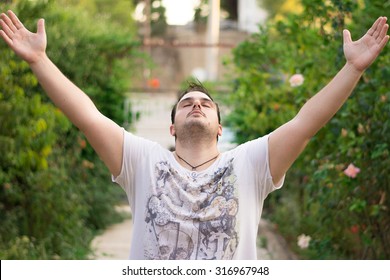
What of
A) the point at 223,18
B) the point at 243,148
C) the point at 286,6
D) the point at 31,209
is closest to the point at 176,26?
the point at 223,18

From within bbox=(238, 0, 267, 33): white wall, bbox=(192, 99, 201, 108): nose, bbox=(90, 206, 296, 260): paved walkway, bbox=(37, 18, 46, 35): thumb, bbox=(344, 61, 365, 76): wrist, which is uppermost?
bbox=(238, 0, 267, 33): white wall

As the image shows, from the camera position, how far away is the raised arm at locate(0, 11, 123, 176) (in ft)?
12.1

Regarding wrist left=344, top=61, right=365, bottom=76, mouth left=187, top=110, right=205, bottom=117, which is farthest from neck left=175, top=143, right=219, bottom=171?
wrist left=344, top=61, right=365, bottom=76

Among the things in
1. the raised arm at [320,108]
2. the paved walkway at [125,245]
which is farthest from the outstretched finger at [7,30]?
the paved walkway at [125,245]

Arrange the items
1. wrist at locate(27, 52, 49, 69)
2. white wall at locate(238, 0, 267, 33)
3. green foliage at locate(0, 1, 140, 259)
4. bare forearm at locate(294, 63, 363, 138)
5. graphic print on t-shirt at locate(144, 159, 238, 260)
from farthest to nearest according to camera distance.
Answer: white wall at locate(238, 0, 267, 33) → green foliage at locate(0, 1, 140, 259) → wrist at locate(27, 52, 49, 69) → bare forearm at locate(294, 63, 363, 138) → graphic print on t-shirt at locate(144, 159, 238, 260)

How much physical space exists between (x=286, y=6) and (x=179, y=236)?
41.0 m

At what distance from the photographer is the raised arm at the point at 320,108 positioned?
11.9ft

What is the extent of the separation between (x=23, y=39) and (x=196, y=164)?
87 cm

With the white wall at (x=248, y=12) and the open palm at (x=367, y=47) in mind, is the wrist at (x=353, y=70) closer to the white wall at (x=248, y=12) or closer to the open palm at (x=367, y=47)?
the open palm at (x=367, y=47)

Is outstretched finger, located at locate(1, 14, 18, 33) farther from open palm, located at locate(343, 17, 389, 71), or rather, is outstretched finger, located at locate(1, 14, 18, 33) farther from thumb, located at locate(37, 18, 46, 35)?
open palm, located at locate(343, 17, 389, 71)

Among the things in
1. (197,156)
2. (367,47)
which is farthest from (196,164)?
(367,47)

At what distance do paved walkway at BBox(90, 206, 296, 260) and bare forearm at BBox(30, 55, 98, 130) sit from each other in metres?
5.77

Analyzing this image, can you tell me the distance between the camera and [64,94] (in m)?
3.70

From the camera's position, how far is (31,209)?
29.7 ft
